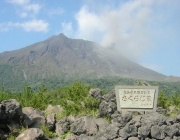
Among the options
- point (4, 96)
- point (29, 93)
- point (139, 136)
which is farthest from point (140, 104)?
point (4, 96)

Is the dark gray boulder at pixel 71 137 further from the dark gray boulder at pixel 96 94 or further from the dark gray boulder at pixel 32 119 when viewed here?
the dark gray boulder at pixel 96 94

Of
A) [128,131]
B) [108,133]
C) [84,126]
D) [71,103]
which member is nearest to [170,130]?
[128,131]

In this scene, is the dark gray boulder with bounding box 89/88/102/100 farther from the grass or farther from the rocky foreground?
the rocky foreground

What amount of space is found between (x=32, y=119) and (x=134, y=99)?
4.02 metres

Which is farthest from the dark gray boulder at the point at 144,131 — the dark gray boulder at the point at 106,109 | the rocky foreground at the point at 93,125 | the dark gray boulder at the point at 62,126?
the dark gray boulder at the point at 62,126

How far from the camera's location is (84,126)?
31.4ft

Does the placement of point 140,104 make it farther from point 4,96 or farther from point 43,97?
point 4,96

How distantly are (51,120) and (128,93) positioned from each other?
320 centimetres

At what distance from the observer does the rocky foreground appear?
8.82m

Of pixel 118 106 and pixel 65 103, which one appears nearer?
pixel 118 106

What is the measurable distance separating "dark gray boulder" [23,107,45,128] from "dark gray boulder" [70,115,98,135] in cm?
132

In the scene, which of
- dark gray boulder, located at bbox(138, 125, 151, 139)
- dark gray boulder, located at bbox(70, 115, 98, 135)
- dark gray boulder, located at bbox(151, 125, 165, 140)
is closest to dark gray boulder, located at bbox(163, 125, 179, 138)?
dark gray boulder, located at bbox(151, 125, 165, 140)

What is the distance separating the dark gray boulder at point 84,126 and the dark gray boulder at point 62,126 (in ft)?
1.17

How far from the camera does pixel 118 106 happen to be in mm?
10906
